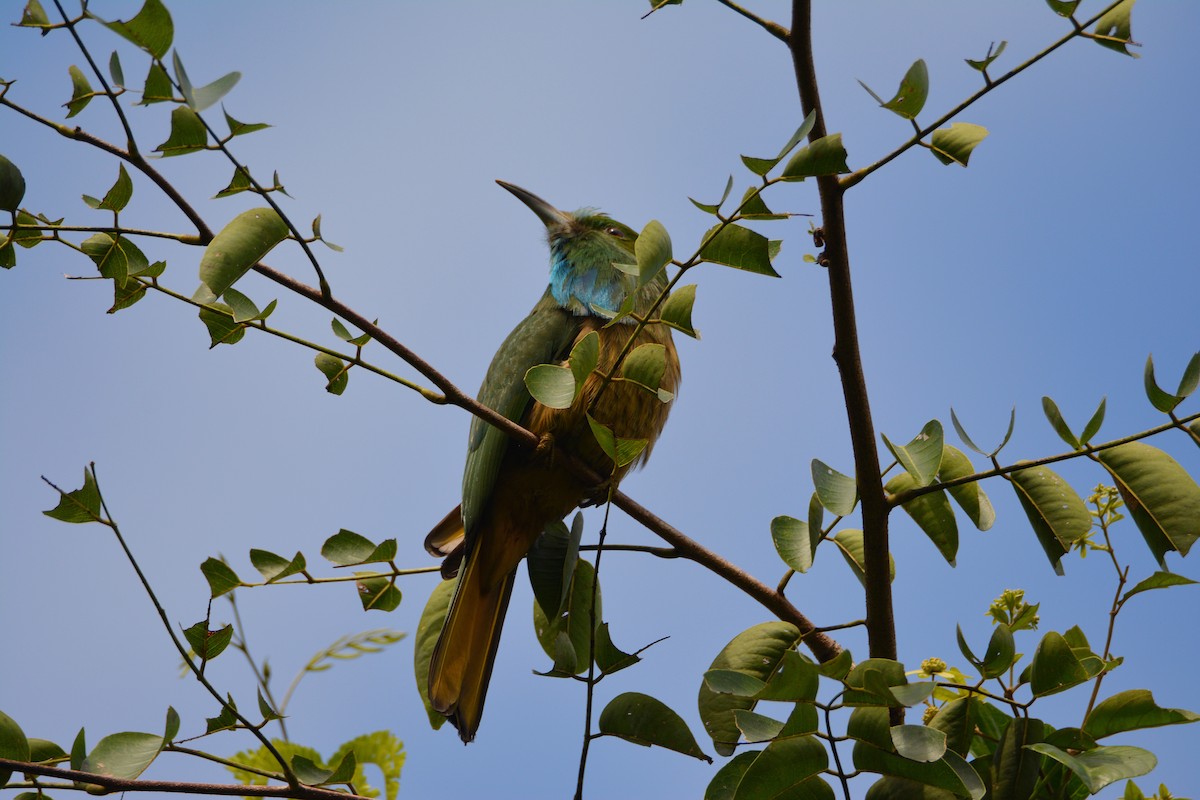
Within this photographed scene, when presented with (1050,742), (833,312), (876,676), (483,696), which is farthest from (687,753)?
(483,696)

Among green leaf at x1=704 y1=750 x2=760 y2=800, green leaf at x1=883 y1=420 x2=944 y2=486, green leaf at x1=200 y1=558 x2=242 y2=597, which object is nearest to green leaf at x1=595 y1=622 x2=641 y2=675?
green leaf at x1=704 y1=750 x2=760 y2=800

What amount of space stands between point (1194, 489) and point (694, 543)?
2.73ft

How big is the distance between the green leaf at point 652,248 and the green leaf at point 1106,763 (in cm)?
84

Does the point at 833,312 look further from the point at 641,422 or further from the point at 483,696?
the point at 483,696

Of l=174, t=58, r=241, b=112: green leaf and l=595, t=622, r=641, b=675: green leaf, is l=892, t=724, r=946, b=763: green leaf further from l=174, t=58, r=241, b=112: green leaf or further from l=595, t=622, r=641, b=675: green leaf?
l=174, t=58, r=241, b=112: green leaf

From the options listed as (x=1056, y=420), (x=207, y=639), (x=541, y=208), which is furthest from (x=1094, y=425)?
(x=541, y=208)

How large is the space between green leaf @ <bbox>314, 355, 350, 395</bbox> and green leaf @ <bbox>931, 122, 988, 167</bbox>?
1.09 metres

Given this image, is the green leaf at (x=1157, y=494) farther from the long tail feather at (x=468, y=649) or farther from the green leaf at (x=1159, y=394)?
the long tail feather at (x=468, y=649)

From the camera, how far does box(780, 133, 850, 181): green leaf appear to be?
1.41m

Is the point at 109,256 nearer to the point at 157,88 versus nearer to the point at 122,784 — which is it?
the point at 157,88

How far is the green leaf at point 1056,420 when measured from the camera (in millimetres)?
1488

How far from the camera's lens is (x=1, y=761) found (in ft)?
4.99

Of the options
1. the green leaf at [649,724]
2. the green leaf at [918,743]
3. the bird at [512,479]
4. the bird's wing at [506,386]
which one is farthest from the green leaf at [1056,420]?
Answer: the bird's wing at [506,386]

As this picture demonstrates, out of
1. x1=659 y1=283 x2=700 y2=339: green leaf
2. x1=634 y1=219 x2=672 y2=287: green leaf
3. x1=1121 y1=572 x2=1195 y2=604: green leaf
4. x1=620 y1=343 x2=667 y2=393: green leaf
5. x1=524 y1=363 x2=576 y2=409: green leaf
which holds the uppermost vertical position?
x1=659 y1=283 x2=700 y2=339: green leaf
